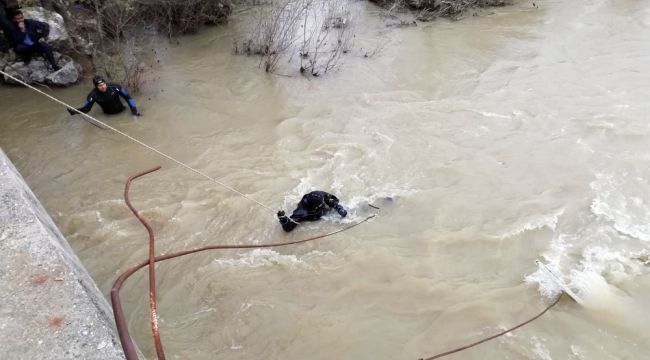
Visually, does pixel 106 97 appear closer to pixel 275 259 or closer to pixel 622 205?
pixel 275 259

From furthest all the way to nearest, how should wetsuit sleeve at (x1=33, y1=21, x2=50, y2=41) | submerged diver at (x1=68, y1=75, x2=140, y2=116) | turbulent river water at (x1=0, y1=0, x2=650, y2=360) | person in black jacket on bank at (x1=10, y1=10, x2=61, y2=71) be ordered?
wetsuit sleeve at (x1=33, y1=21, x2=50, y2=41), person in black jacket on bank at (x1=10, y1=10, x2=61, y2=71), submerged diver at (x1=68, y1=75, x2=140, y2=116), turbulent river water at (x1=0, y1=0, x2=650, y2=360)

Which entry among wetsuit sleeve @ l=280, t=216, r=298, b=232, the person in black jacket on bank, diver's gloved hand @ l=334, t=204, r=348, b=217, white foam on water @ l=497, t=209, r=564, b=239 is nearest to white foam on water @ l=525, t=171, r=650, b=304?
white foam on water @ l=497, t=209, r=564, b=239

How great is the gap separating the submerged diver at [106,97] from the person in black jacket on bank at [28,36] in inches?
66.4

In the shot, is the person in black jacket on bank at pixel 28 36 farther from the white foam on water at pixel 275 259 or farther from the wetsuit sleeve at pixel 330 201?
the wetsuit sleeve at pixel 330 201

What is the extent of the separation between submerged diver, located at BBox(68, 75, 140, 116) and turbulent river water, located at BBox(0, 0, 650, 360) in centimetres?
18

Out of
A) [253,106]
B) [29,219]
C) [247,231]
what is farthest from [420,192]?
[29,219]

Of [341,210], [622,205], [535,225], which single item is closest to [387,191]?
[341,210]

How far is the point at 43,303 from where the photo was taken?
2.38 metres

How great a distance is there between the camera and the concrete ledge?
7.13 ft

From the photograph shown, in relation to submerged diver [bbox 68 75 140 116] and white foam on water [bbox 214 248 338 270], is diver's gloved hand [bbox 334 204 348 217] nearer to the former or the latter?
white foam on water [bbox 214 248 338 270]

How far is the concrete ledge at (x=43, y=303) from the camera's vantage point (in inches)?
85.6

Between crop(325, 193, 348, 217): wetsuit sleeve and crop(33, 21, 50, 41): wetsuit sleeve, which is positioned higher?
crop(33, 21, 50, 41): wetsuit sleeve

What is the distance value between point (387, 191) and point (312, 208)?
106 centimetres

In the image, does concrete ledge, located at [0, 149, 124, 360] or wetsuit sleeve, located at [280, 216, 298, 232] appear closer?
concrete ledge, located at [0, 149, 124, 360]
